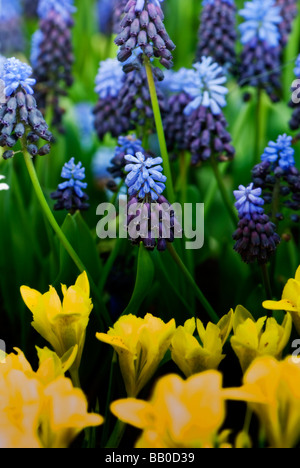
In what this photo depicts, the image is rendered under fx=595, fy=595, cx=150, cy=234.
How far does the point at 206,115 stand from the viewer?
57.3 inches

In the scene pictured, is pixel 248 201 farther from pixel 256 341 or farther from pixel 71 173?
pixel 71 173

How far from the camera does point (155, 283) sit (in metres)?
1.44

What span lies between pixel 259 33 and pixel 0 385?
1.30 m

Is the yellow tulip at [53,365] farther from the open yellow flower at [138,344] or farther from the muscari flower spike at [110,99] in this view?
the muscari flower spike at [110,99]

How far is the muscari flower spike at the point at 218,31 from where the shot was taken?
5.83ft

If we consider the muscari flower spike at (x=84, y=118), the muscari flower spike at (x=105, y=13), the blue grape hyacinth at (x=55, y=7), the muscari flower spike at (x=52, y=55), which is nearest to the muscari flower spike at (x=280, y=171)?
the muscari flower spike at (x=52, y=55)

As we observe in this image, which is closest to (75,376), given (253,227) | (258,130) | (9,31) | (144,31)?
(253,227)

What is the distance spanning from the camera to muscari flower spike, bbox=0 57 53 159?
3.76 feet

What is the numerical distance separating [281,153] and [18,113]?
0.55 m

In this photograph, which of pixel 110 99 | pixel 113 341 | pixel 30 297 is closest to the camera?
pixel 113 341

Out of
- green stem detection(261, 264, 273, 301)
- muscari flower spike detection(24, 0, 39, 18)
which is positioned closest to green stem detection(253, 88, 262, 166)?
green stem detection(261, 264, 273, 301)

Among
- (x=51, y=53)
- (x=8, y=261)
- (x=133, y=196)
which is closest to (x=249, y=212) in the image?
(x=133, y=196)

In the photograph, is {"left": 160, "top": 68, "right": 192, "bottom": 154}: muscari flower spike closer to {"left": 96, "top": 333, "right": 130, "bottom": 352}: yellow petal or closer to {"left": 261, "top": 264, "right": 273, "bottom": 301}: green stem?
{"left": 261, "top": 264, "right": 273, "bottom": 301}: green stem
